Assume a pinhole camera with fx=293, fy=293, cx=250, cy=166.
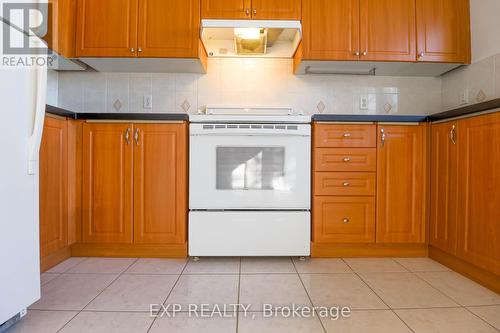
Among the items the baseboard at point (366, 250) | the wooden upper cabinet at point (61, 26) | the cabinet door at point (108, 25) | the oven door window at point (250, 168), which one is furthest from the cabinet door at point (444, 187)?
the wooden upper cabinet at point (61, 26)

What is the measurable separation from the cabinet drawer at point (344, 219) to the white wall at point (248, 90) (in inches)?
34.9

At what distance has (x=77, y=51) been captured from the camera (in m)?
2.07

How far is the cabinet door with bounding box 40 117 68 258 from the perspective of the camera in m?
1.62

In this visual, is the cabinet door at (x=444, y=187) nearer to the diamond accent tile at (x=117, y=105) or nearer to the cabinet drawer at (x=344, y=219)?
the cabinet drawer at (x=344, y=219)

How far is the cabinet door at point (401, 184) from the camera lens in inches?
76.7

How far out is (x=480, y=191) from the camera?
1561 mm

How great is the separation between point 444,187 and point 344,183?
0.60 meters

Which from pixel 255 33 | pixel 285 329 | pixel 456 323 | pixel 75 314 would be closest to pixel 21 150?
pixel 75 314

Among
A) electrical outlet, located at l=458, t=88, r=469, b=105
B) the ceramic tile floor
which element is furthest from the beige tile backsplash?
the ceramic tile floor

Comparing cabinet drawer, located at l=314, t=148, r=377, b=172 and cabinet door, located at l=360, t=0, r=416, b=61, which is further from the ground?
cabinet door, located at l=360, t=0, r=416, b=61

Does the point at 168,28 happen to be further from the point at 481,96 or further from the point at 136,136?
the point at 481,96

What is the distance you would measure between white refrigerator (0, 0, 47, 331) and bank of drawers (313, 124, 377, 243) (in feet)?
4.91

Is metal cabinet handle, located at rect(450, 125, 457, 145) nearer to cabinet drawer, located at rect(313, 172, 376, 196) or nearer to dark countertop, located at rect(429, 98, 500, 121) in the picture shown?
dark countertop, located at rect(429, 98, 500, 121)

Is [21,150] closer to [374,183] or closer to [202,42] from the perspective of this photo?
[202,42]
